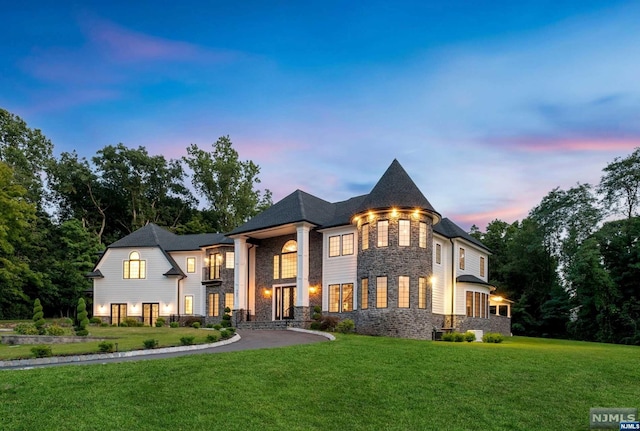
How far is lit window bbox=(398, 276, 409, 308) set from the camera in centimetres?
2474

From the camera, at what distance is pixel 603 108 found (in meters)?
23.5

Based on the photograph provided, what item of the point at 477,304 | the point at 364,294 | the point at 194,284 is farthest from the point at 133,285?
the point at 477,304

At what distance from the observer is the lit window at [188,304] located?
3769 cm

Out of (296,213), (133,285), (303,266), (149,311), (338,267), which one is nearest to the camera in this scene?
(338,267)

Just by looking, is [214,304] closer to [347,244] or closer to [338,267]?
[338,267]

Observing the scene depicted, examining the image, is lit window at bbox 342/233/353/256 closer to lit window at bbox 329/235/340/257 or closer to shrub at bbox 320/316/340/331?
lit window at bbox 329/235/340/257

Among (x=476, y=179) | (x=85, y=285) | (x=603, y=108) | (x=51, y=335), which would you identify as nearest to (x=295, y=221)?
(x=476, y=179)

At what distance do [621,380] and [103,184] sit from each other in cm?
5637

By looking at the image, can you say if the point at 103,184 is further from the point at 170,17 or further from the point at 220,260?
the point at 170,17

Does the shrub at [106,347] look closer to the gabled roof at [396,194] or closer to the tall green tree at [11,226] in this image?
the gabled roof at [396,194]

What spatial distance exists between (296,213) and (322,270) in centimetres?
370

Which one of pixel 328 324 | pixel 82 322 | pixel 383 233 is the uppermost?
pixel 383 233

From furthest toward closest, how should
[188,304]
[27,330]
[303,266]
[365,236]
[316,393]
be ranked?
[188,304], [303,266], [365,236], [27,330], [316,393]

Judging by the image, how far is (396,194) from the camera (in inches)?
1016
